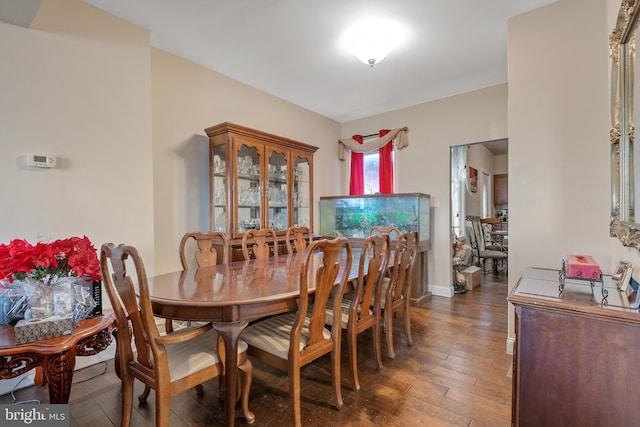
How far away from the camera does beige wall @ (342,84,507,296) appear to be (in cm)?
372

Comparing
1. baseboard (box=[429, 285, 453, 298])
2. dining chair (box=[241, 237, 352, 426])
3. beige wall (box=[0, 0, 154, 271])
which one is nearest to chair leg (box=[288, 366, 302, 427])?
dining chair (box=[241, 237, 352, 426])

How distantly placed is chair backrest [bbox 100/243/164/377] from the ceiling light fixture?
96.7 inches

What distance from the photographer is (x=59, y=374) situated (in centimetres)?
129

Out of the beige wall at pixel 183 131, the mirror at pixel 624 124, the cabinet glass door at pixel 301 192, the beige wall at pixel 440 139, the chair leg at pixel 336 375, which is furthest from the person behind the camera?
the cabinet glass door at pixel 301 192

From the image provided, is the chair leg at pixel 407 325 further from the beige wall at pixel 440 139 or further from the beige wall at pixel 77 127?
the beige wall at pixel 77 127

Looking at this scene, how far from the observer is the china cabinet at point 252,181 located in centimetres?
307

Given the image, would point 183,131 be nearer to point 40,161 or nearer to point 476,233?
point 40,161

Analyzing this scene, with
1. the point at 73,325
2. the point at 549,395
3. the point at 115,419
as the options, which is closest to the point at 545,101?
the point at 549,395

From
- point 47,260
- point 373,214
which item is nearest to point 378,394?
point 47,260

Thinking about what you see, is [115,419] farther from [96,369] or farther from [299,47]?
[299,47]

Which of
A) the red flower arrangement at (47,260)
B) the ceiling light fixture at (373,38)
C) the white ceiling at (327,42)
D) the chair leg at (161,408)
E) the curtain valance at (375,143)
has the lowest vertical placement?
the chair leg at (161,408)

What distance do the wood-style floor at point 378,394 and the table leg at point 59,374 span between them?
0.48m

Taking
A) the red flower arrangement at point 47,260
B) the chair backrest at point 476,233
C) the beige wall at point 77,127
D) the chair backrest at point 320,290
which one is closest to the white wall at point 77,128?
the beige wall at point 77,127

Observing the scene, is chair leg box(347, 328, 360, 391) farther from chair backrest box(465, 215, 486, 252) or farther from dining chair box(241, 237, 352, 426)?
chair backrest box(465, 215, 486, 252)
